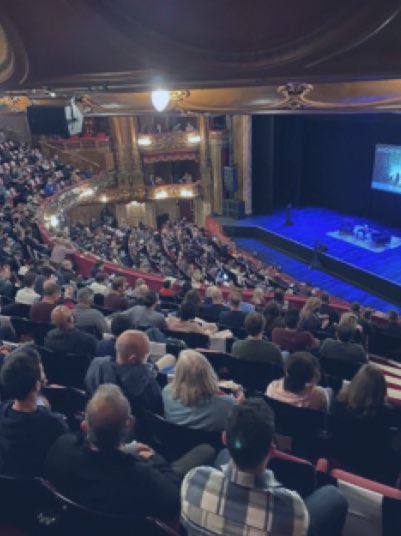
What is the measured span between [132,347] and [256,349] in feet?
4.04

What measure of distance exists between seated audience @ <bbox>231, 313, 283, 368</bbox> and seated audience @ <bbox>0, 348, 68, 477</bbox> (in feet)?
5.90

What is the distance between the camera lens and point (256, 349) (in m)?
3.84

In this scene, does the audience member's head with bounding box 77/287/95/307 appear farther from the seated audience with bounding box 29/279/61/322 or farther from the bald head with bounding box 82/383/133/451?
the bald head with bounding box 82/383/133/451

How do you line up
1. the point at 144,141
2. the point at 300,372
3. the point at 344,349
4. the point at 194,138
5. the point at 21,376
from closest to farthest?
the point at 21,376
the point at 300,372
the point at 344,349
the point at 144,141
the point at 194,138

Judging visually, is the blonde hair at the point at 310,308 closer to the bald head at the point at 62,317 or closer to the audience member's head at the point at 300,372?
the audience member's head at the point at 300,372

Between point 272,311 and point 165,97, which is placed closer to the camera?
point 165,97

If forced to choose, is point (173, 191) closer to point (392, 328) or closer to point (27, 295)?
point (27, 295)

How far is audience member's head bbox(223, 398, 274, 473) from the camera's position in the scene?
1.69 metres

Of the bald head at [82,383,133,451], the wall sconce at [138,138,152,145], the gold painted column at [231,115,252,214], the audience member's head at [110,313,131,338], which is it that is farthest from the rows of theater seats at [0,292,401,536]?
the wall sconce at [138,138,152,145]

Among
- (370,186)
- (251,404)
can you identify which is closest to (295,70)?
(251,404)

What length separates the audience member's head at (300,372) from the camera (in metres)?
2.85

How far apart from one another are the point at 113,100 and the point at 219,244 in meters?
10.8

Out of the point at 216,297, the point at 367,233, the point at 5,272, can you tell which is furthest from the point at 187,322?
the point at 367,233

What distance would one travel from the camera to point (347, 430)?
2676 millimetres
